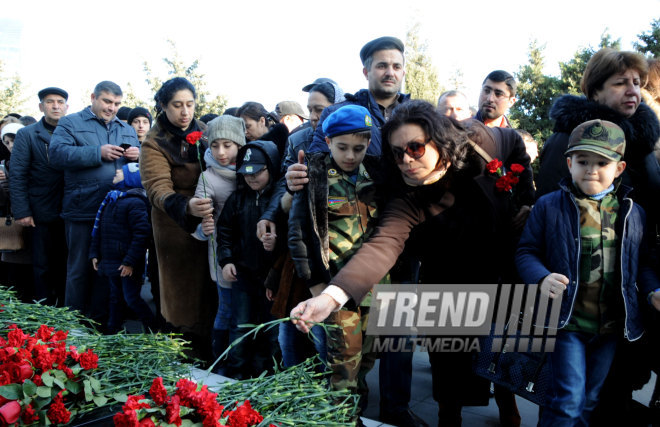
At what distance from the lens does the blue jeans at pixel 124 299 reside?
453cm

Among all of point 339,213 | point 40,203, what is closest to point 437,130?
point 339,213

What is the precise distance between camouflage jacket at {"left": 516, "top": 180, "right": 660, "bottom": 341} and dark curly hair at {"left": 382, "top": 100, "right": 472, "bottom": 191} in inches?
18.6

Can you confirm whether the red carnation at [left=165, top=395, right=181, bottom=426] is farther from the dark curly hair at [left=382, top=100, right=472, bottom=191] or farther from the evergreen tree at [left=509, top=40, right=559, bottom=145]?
the evergreen tree at [left=509, top=40, right=559, bottom=145]

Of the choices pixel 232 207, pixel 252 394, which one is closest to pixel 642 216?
pixel 252 394

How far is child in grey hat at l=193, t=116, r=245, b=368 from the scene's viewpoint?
3691 millimetres

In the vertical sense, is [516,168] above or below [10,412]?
above

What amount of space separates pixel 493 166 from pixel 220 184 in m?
2.09

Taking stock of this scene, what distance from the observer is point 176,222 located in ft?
12.4

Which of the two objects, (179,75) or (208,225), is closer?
(208,225)

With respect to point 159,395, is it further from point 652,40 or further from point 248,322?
point 652,40

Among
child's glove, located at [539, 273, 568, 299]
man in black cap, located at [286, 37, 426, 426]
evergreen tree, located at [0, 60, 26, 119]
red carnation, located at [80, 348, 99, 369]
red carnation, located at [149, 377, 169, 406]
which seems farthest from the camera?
evergreen tree, located at [0, 60, 26, 119]

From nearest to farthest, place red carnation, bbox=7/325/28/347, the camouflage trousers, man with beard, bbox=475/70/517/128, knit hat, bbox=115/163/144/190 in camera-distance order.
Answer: red carnation, bbox=7/325/28/347, the camouflage trousers, man with beard, bbox=475/70/517/128, knit hat, bbox=115/163/144/190

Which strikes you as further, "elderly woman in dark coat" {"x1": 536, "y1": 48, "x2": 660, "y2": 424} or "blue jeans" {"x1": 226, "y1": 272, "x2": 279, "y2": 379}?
"blue jeans" {"x1": 226, "y1": 272, "x2": 279, "y2": 379}

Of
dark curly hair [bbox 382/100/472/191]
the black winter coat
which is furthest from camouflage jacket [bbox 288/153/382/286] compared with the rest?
the black winter coat
